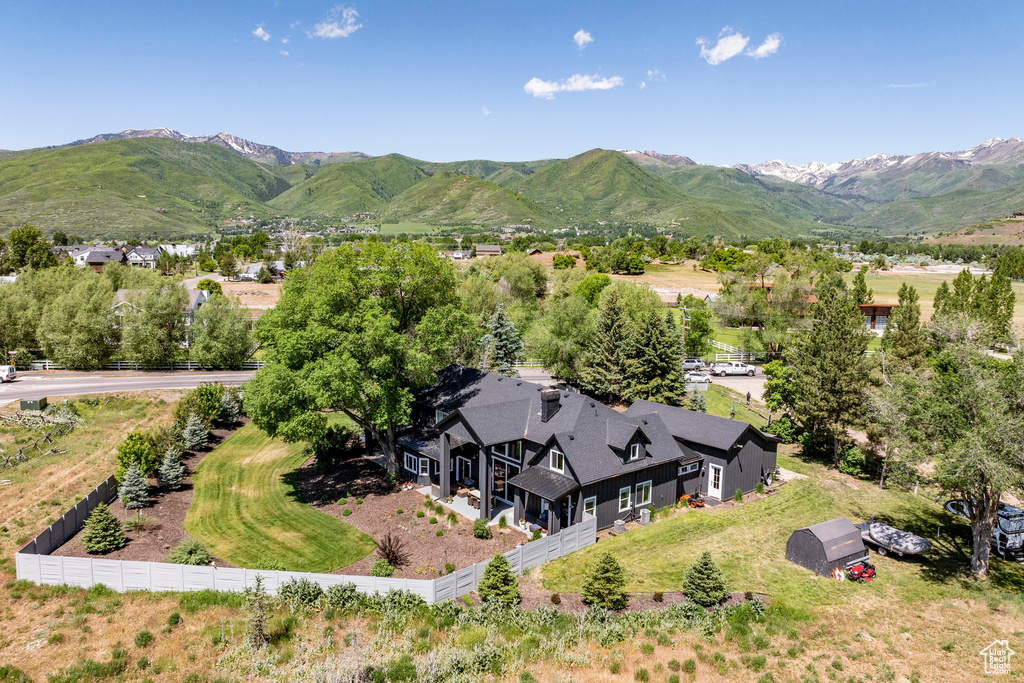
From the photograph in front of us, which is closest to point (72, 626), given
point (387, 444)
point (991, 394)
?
point (387, 444)

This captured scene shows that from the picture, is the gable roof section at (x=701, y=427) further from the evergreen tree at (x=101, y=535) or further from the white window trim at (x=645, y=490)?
the evergreen tree at (x=101, y=535)

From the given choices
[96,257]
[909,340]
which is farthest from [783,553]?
[96,257]

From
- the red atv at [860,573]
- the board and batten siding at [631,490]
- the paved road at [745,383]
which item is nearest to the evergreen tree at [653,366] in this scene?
the paved road at [745,383]

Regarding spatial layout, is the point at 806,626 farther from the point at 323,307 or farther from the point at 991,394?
the point at 323,307

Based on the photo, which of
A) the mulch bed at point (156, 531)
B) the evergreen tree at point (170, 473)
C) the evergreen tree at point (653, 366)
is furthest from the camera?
the evergreen tree at point (653, 366)

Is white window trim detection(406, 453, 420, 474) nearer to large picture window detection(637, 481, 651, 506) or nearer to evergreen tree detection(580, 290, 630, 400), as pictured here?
large picture window detection(637, 481, 651, 506)
